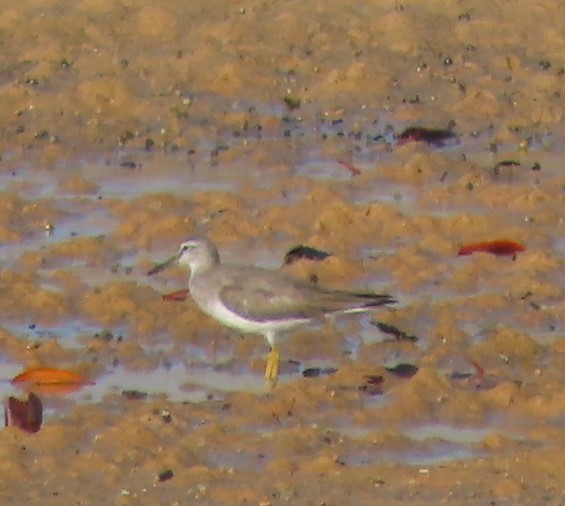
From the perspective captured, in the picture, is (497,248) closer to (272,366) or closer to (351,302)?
(351,302)

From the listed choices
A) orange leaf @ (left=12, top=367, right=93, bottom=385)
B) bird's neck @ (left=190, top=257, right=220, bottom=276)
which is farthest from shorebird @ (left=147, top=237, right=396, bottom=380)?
orange leaf @ (left=12, top=367, right=93, bottom=385)

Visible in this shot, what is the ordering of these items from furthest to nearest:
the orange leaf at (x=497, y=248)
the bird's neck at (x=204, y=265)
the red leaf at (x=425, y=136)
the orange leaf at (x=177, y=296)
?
1. the red leaf at (x=425, y=136)
2. the orange leaf at (x=497, y=248)
3. the orange leaf at (x=177, y=296)
4. the bird's neck at (x=204, y=265)

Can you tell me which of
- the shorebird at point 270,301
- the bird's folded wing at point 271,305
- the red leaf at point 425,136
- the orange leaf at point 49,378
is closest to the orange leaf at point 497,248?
the shorebird at point 270,301

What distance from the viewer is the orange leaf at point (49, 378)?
10075 millimetres

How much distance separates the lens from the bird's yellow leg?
1023 centimetres

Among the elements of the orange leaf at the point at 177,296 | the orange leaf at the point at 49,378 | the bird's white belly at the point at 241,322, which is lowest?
the orange leaf at the point at 49,378

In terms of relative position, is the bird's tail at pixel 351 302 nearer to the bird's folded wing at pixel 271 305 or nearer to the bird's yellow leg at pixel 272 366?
the bird's folded wing at pixel 271 305

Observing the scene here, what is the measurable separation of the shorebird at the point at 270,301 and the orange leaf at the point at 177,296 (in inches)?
24.9

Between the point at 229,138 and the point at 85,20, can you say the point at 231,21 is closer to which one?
the point at 85,20

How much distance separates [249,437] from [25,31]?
8242mm

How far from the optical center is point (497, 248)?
12195 millimetres

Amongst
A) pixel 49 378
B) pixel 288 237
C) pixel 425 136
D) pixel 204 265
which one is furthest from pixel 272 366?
pixel 425 136

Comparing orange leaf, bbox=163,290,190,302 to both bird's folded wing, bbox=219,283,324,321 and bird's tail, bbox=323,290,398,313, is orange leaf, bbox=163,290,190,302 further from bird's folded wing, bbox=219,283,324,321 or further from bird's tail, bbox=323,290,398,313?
bird's tail, bbox=323,290,398,313

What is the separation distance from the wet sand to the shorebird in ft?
0.76
